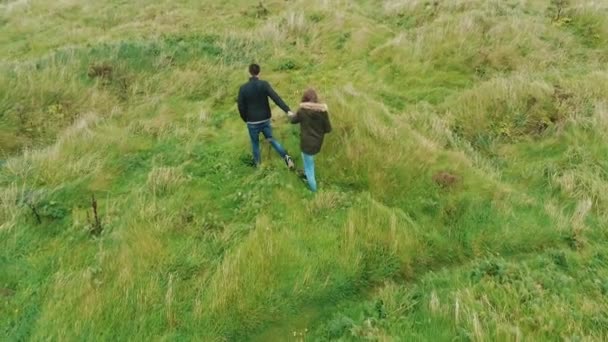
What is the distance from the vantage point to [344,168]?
346 inches

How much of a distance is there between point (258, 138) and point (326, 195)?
204cm

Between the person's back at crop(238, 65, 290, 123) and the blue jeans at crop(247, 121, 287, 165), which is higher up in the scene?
the person's back at crop(238, 65, 290, 123)

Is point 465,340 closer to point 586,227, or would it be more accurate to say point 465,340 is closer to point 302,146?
point 586,227

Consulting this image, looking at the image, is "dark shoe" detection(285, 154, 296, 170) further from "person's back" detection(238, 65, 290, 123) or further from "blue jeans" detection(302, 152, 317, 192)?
"person's back" detection(238, 65, 290, 123)

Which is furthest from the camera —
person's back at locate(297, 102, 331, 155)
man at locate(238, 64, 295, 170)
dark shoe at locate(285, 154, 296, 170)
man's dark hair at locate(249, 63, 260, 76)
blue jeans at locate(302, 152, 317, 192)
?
dark shoe at locate(285, 154, 296, 170)

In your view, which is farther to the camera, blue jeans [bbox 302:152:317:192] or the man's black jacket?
the man's black jacket

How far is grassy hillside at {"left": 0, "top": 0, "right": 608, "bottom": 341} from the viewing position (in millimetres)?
5902

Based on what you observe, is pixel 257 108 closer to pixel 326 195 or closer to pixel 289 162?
pixel 289 162

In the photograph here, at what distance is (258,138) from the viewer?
29.5 feet

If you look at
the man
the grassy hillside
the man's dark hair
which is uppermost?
the man's dark hair

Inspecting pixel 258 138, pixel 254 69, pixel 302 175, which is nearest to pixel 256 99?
pixel 254 69

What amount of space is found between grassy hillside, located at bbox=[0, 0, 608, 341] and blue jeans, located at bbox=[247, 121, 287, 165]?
0.26 m

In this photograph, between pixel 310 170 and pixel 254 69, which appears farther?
pixel 254 69

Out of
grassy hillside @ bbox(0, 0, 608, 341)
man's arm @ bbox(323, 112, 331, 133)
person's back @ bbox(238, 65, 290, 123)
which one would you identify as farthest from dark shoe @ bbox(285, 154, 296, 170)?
man's arm @ bbox(323, 112, 331, 133)
